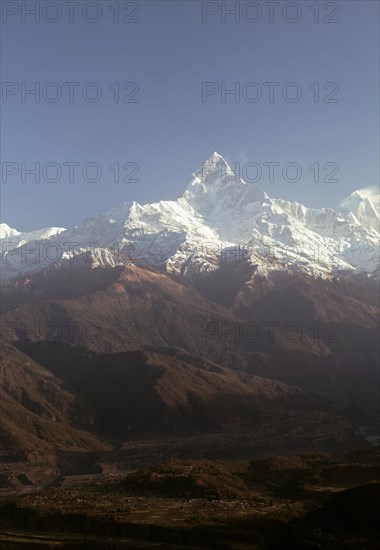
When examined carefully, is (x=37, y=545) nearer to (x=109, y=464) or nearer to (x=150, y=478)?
(x=150, y=478)

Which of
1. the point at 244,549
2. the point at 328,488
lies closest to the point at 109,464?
the point at 328,488

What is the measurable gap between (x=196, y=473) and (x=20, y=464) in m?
86.7

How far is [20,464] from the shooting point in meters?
188

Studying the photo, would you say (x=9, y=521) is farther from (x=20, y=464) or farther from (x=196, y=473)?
(x=20, y=464)

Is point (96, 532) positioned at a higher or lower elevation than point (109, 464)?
higher

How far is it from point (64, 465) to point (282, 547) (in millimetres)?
137012

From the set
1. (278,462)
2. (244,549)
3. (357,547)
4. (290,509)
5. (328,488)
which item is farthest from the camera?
(278,462)

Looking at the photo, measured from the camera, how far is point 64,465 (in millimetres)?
198000

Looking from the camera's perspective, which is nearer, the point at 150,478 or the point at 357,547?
the point at 357,547

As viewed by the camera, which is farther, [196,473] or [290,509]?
[196,473]

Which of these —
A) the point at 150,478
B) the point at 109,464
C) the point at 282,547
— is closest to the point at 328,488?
the point at 150,478

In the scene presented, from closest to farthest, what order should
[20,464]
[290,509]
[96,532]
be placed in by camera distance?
[96,532], [290,509], [20,464]

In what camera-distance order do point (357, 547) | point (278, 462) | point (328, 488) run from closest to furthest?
point (357, 547), point (328, 488), point (278, 462)

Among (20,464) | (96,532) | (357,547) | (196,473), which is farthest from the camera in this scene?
(20,464)
